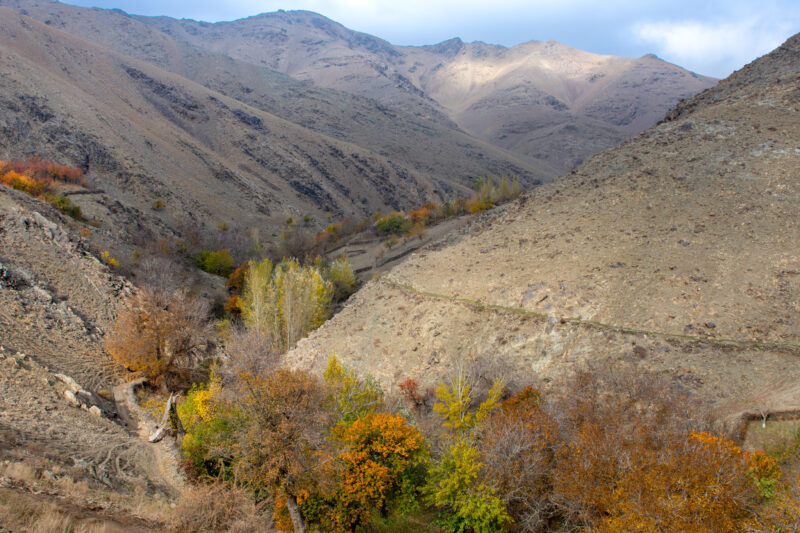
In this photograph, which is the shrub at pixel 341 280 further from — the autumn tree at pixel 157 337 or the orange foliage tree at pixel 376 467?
the orange foliage tree at pixel 376 467

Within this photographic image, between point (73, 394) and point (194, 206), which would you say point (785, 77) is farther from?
point (194, 206)

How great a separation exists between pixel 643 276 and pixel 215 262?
4590 centimetres

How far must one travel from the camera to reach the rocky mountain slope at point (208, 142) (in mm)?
70188

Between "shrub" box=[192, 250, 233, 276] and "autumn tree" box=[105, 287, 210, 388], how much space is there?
2376cm

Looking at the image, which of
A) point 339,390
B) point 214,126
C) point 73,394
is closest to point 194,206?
point 214,126

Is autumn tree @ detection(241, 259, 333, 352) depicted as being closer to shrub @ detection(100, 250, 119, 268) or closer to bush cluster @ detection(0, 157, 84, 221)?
shrub @ detection(100, 250, 119, 268)

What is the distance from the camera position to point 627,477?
12.1 metres

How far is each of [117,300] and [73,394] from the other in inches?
463

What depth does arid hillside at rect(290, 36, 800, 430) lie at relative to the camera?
63.2ft

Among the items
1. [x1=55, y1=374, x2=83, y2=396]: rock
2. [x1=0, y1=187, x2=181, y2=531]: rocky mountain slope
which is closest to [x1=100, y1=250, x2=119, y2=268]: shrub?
[x1=0, y1=187, x2=181, y2=531]: rocky mountain slope

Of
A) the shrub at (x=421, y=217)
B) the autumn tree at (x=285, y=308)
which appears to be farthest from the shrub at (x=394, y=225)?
the autumn tree at (x=285, y=308)

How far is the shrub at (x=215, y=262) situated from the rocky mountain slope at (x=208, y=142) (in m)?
8.22

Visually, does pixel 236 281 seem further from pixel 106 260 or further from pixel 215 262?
pixel 106 260

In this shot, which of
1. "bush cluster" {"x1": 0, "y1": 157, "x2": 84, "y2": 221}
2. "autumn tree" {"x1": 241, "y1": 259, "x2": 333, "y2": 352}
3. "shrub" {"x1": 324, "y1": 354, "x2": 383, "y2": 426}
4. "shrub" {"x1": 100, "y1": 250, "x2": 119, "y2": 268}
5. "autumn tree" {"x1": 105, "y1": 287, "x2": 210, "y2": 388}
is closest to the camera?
"shrub" {"x1": 324, "y1": 354, "x2": 383, "y2": 426}
